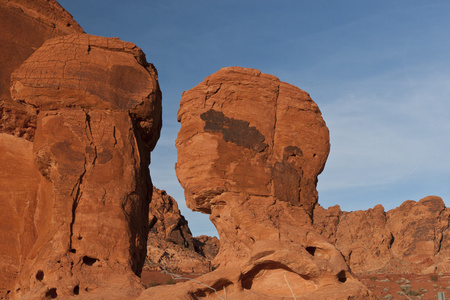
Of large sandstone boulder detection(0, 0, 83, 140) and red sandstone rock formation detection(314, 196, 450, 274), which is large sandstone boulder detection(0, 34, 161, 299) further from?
red sandstone rock formation detection(314, 196, 450, 274)

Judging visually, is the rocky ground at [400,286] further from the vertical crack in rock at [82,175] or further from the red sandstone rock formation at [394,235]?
the red sandstone rock formation at [394,235]

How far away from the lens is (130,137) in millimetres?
11359

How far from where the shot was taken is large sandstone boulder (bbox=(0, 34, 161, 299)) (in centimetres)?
949

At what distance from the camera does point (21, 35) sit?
1309 centimetres

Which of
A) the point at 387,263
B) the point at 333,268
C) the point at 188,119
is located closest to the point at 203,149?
the point at 188,119

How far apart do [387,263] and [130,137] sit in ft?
175

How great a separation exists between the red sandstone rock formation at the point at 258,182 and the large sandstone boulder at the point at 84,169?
3.81ft

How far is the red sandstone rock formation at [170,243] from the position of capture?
120ft

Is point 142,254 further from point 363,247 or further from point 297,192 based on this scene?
point 363,247

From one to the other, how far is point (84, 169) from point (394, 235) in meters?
58.1

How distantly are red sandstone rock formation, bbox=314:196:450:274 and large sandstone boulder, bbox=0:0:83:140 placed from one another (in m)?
49.4

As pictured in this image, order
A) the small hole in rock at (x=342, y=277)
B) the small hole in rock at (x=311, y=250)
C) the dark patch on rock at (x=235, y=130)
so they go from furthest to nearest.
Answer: the dark patch on rock at (x=235, y=130) < the small hole in rock at (x=311, y=250) < the small hole in rock at (x=342, y=277)

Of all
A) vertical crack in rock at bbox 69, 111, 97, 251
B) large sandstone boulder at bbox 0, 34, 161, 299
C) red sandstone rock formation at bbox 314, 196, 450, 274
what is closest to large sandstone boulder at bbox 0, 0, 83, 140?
large sandstone boulder at bbox 0, 34, 161, 299

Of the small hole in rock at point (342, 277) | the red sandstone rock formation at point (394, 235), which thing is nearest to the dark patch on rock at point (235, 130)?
the small hole in rock at point (342, 277)
